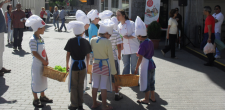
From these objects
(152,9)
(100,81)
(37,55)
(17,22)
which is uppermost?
(152,9)

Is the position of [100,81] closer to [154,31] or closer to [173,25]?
[173,25]

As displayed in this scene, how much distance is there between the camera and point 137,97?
5680 millimetres

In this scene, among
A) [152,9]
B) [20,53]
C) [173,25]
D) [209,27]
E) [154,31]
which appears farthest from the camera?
[152,9]

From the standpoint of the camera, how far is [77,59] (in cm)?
460

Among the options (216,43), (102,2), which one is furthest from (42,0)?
(216,43)

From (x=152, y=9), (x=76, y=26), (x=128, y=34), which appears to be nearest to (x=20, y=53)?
(x=128, y=34)

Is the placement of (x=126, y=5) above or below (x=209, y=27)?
above

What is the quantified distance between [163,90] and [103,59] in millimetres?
2159

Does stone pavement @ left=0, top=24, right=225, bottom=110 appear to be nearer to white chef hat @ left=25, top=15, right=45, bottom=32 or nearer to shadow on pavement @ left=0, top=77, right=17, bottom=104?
shadow on pavement @ left=0, top=77, right=17, bottom=104

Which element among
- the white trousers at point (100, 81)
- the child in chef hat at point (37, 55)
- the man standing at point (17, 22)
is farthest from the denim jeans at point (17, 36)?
the white trousers at point (100, 81)

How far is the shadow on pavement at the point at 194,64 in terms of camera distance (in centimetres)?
732

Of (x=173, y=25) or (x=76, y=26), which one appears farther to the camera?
(x=173, y=25)

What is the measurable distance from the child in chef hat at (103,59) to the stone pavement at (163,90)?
22.2 inches

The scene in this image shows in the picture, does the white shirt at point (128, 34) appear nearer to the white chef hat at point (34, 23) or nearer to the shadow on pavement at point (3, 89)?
the white chef hat at point (34, 23)
